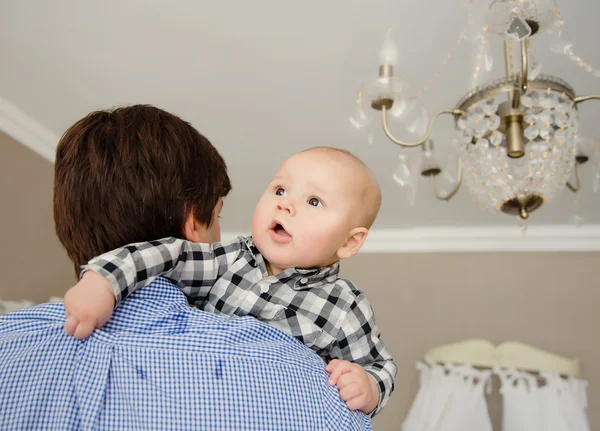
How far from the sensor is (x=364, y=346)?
929 millimetres

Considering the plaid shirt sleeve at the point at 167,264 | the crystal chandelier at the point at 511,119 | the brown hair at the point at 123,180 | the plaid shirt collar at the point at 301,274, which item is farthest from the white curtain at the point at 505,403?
the brown hair at the point at 123,180

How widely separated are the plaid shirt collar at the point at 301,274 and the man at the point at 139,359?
0.20 m

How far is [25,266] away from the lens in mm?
2871

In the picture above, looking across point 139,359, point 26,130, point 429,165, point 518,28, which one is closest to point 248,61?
point 429,165

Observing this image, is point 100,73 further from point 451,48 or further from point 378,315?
point 378,315

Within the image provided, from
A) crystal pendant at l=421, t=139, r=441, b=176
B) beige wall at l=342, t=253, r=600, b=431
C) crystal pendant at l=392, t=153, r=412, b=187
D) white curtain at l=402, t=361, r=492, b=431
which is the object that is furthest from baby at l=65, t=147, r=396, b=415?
beige wall at l=342, t=253, r=600, b=431

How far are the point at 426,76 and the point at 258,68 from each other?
0.65 metres

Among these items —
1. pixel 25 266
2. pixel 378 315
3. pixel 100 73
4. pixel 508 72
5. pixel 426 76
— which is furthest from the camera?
pixel 378 315

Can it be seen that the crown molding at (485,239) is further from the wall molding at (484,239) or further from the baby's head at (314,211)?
the baby's head at (314,211)

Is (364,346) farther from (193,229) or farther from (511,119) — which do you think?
(511,119)

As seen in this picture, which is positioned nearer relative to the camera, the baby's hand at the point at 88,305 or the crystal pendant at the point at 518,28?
the baby's hand at the point at 88,305

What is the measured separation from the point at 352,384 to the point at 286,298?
19 cm

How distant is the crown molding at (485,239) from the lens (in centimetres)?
363

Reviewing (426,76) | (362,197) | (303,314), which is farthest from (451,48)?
(303,314)
